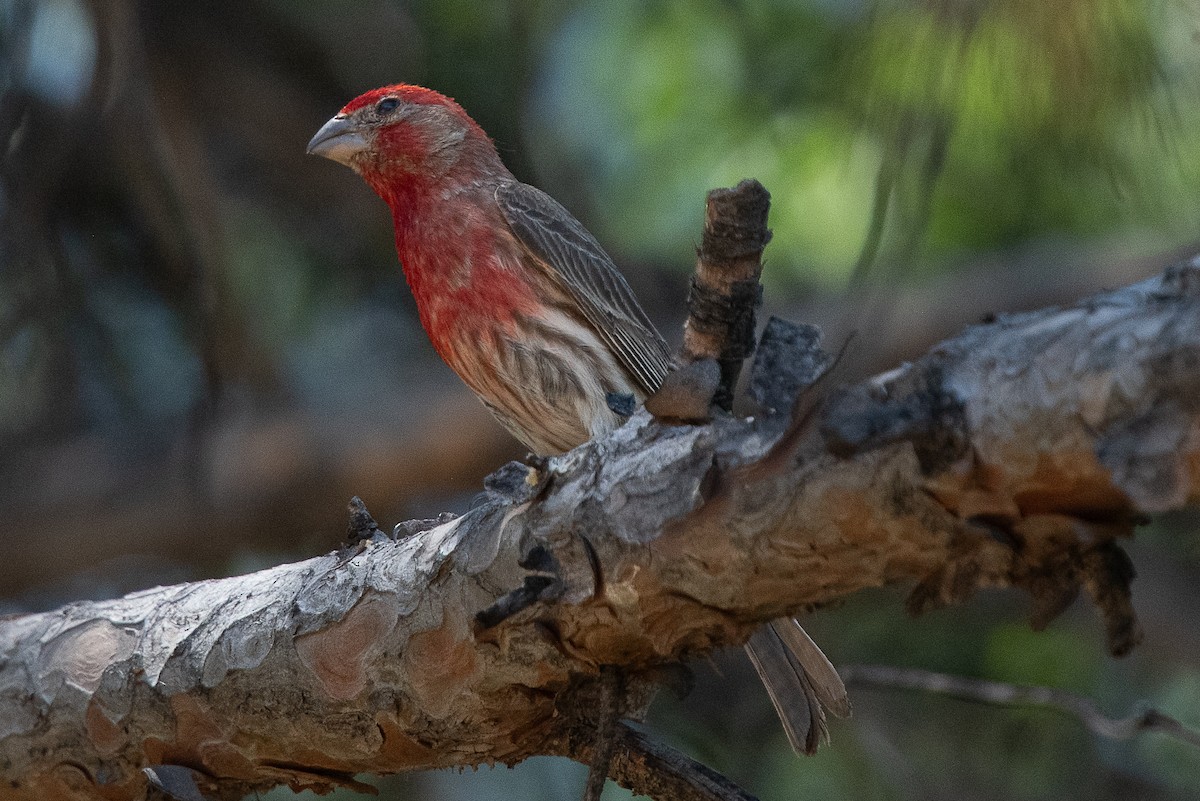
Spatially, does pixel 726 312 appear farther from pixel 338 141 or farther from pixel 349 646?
pixel 338 141

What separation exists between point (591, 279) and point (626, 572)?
2183 mm

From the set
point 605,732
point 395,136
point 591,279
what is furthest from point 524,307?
point 605,732

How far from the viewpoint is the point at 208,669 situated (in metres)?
2.91

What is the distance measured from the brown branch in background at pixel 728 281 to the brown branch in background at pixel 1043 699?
996 mm

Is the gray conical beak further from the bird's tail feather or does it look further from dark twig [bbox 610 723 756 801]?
dark twig [bbox 610 723 756 801]

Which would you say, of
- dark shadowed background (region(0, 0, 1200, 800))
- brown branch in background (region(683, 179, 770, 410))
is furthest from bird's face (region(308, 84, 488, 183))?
brown branch in background (region(683, 179, 770, 410))

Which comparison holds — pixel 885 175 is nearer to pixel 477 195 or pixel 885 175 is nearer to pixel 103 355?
pixel 477 195

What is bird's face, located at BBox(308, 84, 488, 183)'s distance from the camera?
4758 millimetres

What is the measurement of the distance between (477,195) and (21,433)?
253 cm

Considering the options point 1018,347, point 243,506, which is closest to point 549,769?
point 243,506

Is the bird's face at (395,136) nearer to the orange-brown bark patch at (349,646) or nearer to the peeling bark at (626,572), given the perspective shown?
the peeling bark at (626,572)

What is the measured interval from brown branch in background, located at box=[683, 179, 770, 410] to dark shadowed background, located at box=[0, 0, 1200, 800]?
2.21m

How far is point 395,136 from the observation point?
4.81 m

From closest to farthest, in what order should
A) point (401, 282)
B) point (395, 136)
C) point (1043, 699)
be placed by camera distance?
1. point (1043, 699)
2. point (395, 136)
3. point (401, 282)
